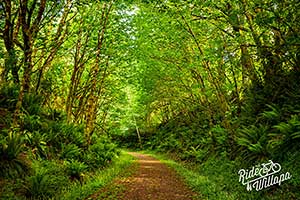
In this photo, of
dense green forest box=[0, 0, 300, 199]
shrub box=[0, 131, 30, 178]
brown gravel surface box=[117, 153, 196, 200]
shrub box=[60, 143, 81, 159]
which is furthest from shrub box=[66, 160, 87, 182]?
shrub box=[0, 131, 30, 178]

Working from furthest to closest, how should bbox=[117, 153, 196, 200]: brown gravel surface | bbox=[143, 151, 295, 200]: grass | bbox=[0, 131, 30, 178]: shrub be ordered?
bbox=[117, 153, 196, 200]: brown gravel surface, bbox=[0, 131, 30, 178]: shrub, bbox=[143, 151, 295, 200]: grass

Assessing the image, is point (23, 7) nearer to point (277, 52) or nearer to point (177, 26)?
point (177, 26)

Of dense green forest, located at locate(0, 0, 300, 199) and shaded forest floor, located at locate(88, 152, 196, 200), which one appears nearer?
dense green forest, located at locate(0, 0, 300, 199)

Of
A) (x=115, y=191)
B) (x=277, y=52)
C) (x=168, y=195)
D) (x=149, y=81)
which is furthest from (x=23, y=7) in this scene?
(x=149, y=81)

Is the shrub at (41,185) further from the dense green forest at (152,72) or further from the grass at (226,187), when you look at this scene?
the grass at (226,187)

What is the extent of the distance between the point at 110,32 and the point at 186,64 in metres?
4.38

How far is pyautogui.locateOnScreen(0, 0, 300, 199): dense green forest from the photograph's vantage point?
804 centimetres

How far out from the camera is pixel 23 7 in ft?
29.9

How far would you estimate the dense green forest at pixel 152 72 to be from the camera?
8.04 meters

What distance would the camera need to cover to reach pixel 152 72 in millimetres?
20094

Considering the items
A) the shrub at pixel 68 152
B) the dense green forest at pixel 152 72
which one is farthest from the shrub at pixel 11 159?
the shrub at pixel 68 152

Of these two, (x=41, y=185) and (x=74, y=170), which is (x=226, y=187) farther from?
(x=41, y=185)

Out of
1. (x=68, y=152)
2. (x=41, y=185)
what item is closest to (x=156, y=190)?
(x=41, y=185)

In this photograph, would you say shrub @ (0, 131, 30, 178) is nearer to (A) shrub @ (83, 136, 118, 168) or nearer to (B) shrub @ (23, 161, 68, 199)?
(B) shrub @ (23, 161, 68, 199)
